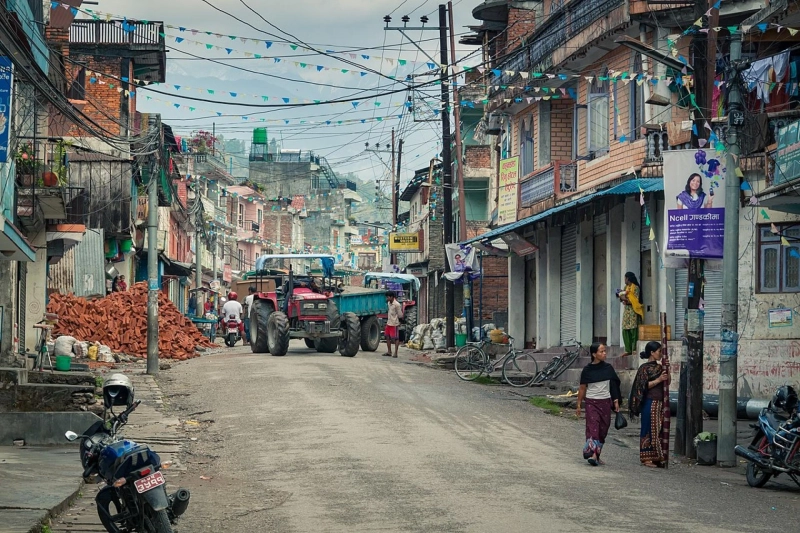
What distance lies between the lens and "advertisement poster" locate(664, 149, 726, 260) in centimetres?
1537

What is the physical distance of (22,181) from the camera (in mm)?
25297

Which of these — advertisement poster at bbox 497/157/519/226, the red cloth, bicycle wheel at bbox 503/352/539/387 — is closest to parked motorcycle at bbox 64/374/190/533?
bicycle wheel at bbox 503/352/539/387

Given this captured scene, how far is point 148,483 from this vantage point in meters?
8.45

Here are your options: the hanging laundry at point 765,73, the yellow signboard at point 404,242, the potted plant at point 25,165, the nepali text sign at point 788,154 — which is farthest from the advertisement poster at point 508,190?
the yellow signboard at point 404,242

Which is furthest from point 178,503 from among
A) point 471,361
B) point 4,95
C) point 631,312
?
point 471,361

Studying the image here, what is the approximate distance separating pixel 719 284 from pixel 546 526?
44.9 ft

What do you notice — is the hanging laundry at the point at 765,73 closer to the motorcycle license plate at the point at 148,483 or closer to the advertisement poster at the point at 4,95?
the advertisement poster at the point at 4,95

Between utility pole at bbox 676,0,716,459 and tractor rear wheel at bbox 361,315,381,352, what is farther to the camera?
tractor rear wheel at bbox 361,315,381,352

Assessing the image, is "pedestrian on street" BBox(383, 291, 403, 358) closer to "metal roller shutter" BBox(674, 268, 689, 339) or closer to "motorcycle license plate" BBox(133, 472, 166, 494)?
"metal roller shutter" BBox(674, 268, 689, 339)

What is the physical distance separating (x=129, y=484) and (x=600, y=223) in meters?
21.2

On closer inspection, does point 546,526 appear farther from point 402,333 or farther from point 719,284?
point 402,333

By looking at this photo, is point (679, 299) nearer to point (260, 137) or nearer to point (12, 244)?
point (12, 244)

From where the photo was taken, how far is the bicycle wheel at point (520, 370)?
25.5 metres

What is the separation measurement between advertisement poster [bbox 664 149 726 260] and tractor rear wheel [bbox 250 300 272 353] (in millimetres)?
17369
